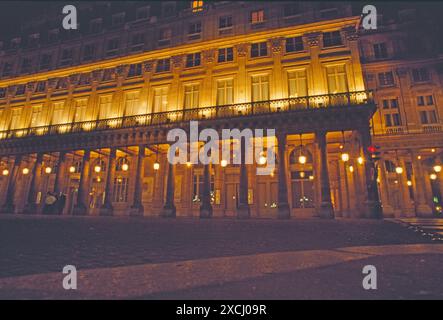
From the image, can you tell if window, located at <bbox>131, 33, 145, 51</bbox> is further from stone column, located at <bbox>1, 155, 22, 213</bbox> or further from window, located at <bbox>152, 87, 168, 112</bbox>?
stone column, located at <bbox>1, 155, 22, 213</bbox>

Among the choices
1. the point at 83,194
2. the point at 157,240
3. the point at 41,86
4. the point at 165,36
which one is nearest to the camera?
the point at 157,240

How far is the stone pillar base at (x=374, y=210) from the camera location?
12203 mm

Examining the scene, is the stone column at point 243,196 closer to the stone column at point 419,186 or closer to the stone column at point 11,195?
the stone column at point 419,186

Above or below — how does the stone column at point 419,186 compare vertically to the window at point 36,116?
below

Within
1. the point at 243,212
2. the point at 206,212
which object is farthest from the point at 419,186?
the point at 206,212

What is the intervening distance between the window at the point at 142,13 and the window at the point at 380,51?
69.5 ft

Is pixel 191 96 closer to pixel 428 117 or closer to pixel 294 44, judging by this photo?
pixel 294 44

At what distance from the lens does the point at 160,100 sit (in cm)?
1977

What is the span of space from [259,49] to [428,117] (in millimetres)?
14410

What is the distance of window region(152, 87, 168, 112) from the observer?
19.5m

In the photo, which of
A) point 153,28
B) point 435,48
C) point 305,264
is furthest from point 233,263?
point 435,48

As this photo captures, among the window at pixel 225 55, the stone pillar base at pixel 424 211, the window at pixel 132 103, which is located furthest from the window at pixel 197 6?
the stone pillar base at pixel 424 211
